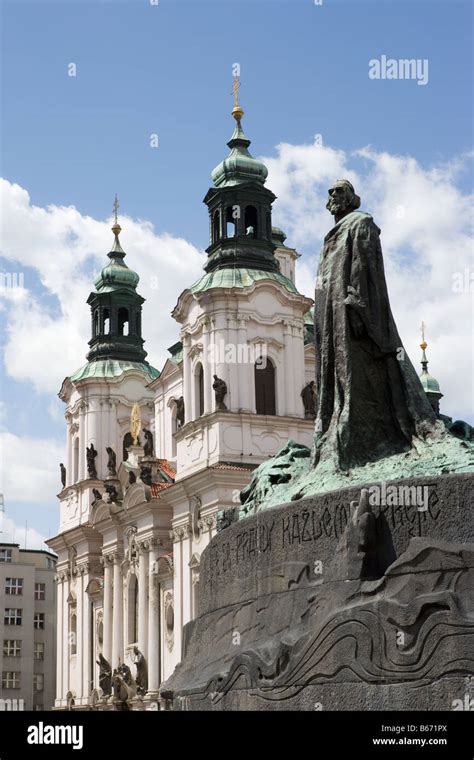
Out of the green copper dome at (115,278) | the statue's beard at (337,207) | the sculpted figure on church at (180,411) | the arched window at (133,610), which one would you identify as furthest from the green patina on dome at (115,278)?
the statue's beard at (337,207)

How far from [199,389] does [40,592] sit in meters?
31.9

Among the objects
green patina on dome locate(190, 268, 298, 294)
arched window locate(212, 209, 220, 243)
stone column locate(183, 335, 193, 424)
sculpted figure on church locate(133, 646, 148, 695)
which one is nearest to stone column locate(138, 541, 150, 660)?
sculpted figure on church locate(133, 646, 148, 695)

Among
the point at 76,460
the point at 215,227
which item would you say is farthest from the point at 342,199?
the point at 76,460

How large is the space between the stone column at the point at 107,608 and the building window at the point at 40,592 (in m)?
22.2

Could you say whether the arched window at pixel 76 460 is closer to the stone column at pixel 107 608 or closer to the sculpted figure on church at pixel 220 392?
the stone column at pixel 107 608

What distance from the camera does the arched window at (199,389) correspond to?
47.0m

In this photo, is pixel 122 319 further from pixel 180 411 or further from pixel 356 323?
pixel 356 323

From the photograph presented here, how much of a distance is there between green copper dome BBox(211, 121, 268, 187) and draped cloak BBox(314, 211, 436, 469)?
38.2m

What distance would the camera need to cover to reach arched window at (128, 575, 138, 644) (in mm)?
50781

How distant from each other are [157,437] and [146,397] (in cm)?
370

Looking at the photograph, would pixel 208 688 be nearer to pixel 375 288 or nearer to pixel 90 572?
pixel 375 288

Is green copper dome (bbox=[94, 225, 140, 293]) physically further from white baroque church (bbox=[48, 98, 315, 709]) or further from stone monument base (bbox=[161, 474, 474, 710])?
stone monument base (bbox=[161, 474, 474, 710])

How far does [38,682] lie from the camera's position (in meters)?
73.4
